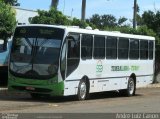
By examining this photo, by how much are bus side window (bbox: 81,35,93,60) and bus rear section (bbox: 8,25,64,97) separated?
1640mm

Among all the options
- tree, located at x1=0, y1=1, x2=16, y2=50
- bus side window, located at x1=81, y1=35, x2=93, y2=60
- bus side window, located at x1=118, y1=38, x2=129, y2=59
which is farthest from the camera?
tree, located at x1=0, y1=1, x2=16, y2=50

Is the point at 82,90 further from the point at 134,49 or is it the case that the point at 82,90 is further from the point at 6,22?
the point at 6,22

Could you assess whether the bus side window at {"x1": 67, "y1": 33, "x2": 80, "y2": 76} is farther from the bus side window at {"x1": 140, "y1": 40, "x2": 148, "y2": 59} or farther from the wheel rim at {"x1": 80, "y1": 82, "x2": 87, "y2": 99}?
the bus side window at {"x1": 140, "y1": 40, "x2": 148, "y2": 59}

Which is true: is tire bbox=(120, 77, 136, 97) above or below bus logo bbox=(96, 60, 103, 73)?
below

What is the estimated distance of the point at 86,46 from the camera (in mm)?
23422

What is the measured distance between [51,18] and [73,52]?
38.2ft

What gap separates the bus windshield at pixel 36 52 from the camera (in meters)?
21.5

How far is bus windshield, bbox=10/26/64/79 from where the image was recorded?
2153cm

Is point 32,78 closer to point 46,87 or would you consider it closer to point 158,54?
point 46,87

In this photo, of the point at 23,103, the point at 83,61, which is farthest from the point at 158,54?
the point at 23,103

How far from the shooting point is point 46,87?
2147 cm

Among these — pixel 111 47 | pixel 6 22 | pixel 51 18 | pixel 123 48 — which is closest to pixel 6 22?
pixel 6 22

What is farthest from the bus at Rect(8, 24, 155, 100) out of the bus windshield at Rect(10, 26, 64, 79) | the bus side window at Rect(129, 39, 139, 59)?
the bus side window at Rect(129, 39, 139, 59)

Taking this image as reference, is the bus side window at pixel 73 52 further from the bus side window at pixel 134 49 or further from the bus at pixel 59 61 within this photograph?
the bus side window at pixel 134 49
